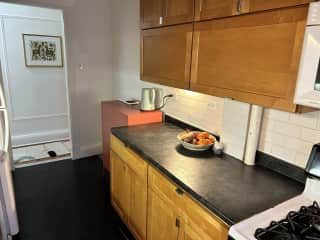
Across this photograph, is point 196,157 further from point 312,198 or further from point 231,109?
point 312,198

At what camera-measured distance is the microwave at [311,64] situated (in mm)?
904

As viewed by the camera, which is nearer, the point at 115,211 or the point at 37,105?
the point at 115,211

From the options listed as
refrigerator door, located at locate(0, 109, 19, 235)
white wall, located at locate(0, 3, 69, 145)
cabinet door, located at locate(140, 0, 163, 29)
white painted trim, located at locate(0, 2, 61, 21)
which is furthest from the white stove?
white wall, located at locate(0, 3, 69, 145)

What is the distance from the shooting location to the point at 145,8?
206 centimetres

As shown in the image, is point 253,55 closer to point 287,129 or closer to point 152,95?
point 287,129

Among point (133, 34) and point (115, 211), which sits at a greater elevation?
point (133, 34)

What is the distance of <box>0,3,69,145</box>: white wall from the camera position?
371 centimetres

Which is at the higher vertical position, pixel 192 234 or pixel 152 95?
pixel 152 95

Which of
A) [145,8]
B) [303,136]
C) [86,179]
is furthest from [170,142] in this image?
[86,179]

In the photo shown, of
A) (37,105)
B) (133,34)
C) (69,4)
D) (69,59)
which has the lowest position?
(37,105)

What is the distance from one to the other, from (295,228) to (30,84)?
4196 mm

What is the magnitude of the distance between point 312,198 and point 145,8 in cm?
183

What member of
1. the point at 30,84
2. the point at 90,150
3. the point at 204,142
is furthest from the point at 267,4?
the point at 30,84

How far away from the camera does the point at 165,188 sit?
4.99 ft
